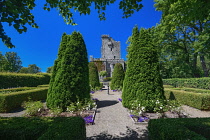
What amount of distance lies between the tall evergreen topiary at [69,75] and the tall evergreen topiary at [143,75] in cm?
298

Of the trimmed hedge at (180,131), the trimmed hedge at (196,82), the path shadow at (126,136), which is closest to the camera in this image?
the trimmed hedge at (180,131)

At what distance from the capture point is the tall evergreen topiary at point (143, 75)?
5.66 metres

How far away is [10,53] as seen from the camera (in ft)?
152

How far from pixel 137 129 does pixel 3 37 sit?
5.25 m

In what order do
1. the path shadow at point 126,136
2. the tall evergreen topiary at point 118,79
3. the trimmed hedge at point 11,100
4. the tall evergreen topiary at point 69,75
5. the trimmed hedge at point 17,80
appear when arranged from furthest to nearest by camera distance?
the tall evergreen topiary at point 118,79, the trimmed hedge at point 17,80, the trimmed hedge at point 11,100, the tall evergreen topiary at point 69,75, the path shadow at point 126,136

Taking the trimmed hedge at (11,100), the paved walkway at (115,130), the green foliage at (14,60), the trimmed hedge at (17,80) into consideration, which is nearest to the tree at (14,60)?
the green foliage at (14,60)

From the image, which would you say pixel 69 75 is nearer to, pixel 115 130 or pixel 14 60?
pixel 115 130

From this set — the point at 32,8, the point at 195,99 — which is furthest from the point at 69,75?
the point at 195,99

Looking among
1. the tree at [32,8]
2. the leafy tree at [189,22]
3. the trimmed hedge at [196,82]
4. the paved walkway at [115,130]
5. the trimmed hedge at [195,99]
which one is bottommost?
the paved walkway at [115,130]

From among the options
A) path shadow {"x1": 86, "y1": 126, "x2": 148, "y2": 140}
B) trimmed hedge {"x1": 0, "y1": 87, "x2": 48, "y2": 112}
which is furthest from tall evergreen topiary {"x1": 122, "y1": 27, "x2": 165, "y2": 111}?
trimmed hedge {"x1": 0, "y1": 87, "x2": 48, "y2": 112}

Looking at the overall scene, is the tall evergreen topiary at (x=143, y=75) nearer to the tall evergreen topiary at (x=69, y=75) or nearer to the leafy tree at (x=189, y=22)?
the leafy tree at (x=189, y=22)

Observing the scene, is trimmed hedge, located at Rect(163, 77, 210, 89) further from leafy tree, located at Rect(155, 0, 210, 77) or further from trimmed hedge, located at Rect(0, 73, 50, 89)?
trimmed hedge, located at Rect(0, 73, 50, 89)

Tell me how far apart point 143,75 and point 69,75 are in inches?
181

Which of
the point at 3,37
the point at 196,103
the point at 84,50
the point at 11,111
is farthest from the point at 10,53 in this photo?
the point at 196,103
